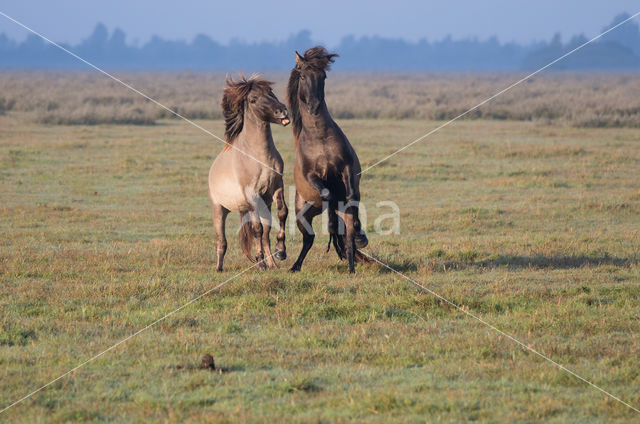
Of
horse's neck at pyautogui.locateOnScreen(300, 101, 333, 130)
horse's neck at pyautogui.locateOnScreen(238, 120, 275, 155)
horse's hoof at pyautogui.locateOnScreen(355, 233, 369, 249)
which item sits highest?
horse's neck at pyautogui.locateOnScreen(300, 101, 333, 130)

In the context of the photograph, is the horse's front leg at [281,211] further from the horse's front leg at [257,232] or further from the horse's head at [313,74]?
the horse's head at [313,74]

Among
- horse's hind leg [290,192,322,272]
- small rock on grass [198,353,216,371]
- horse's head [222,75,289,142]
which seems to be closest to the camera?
small rock on grass [198,353,216,371]

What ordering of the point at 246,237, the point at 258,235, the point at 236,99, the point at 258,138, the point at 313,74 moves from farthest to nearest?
the point at 246,237
the point at 258,235
the point at 236,99
the point at 258,138
the point at 313,74

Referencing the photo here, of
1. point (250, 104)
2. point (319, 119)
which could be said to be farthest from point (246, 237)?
point (319, 119)

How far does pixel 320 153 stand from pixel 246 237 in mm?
1460

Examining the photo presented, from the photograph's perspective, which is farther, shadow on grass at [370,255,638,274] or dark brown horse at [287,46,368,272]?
shadow on grass at [370,255,638,274]

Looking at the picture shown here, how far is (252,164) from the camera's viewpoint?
904 cm

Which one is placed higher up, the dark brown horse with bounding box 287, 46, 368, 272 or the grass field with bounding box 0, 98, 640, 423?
the dark brown horse with bounding box 287, 46, 368, 272

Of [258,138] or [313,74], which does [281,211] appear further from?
[313,74]

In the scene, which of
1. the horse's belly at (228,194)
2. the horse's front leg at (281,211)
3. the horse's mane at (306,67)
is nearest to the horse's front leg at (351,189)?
the horse's front leg at (281,211)

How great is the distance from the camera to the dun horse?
9.02 m

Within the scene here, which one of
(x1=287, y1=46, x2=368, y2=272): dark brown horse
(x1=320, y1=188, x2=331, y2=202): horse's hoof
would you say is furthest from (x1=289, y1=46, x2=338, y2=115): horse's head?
(x1=320, y1=188, x2=331, y2=202): horse's hoof

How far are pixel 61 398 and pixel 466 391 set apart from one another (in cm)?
273

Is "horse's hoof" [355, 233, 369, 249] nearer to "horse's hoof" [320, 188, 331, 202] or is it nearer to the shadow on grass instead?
the shadow on grass
